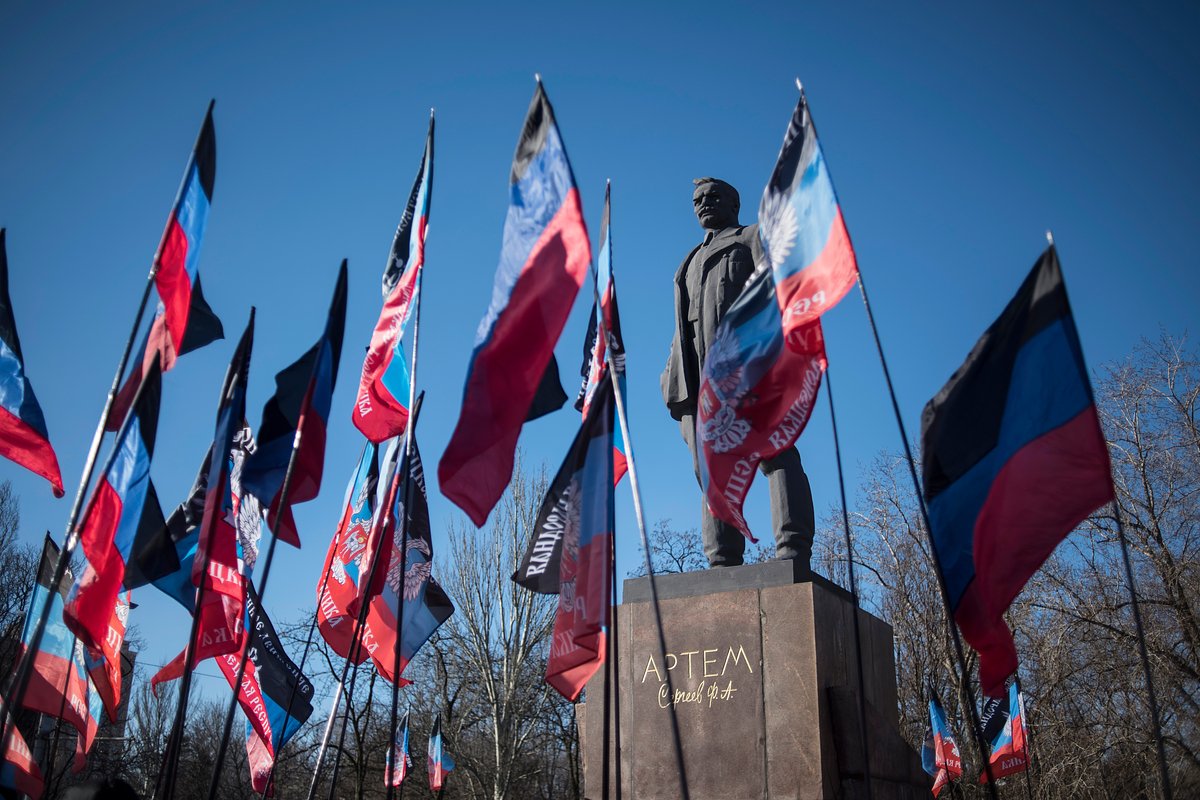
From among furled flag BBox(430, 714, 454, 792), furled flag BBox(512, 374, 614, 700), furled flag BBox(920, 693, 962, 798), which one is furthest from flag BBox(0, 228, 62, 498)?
furled flag BBox(430, 714, 454, 792)

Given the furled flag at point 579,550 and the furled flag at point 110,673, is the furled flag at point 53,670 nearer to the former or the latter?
the furled flag at point 110,673

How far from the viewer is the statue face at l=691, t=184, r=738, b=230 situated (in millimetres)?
8242

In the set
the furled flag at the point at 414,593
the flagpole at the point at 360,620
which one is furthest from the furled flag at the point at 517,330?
the furled flag at the point at 414,593

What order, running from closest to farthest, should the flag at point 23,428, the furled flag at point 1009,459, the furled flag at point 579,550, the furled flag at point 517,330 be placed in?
the furled flag at point 1009,459
the furled flag at point 579,550
the furled flag at point 517,330
the flag at point 23,428

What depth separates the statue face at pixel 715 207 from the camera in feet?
27.0

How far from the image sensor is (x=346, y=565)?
9.59 m

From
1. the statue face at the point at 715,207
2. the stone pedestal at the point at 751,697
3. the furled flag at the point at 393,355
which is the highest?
the statue face at the point at 715,207

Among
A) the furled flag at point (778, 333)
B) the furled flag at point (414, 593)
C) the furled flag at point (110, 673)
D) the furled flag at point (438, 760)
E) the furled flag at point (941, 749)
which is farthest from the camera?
the furled flag at point (438, 760)

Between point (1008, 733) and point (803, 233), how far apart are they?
45.4ft

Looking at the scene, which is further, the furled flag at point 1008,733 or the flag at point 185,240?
the furled flag at point 1008,733

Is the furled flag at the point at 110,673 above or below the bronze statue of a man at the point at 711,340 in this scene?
below

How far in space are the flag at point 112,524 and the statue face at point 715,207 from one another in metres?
4.17

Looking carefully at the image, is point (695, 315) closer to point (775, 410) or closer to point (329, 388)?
point (775, 410)

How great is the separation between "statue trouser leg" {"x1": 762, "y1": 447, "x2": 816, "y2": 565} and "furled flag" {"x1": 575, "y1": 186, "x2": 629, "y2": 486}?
110cm
